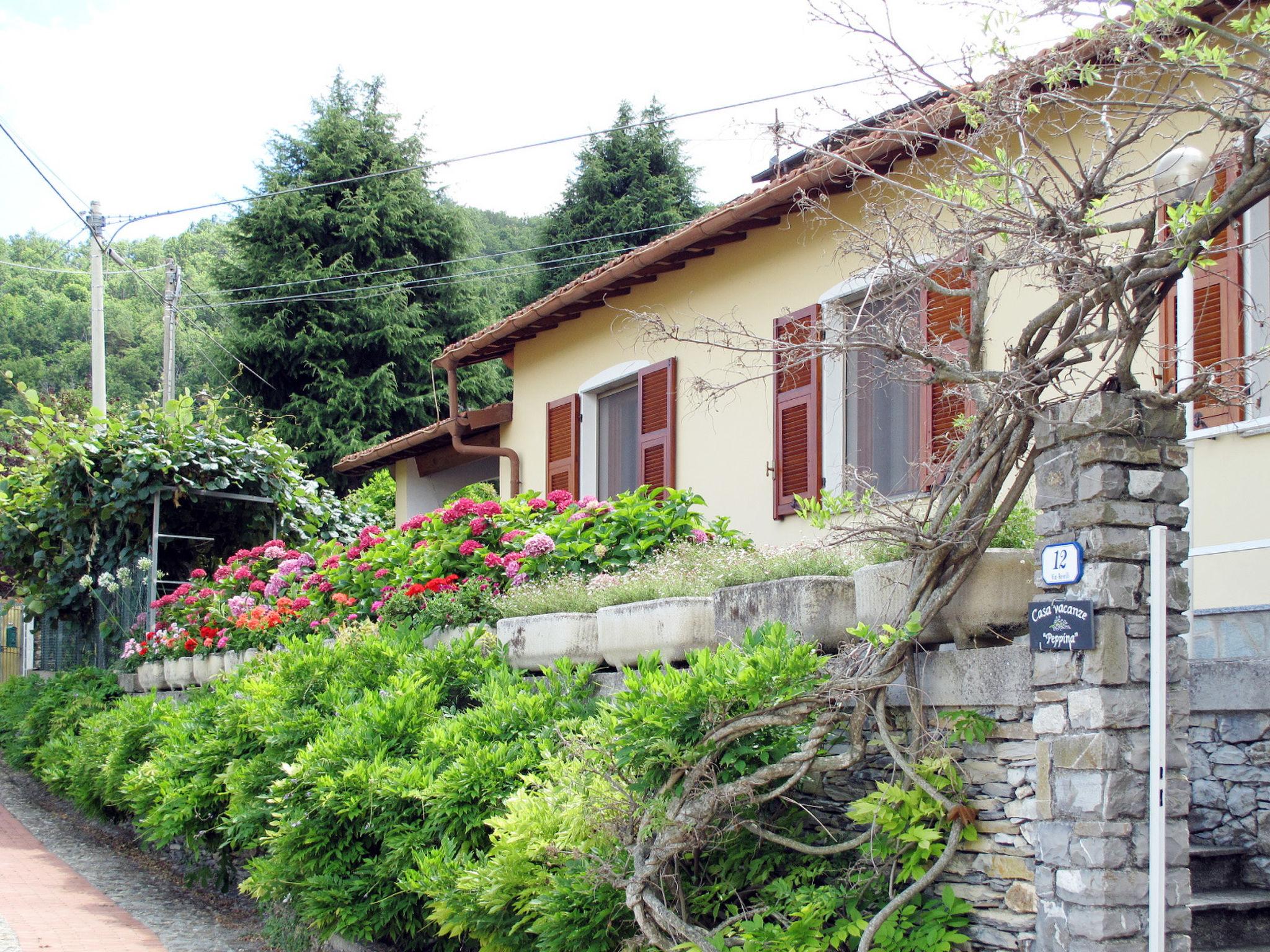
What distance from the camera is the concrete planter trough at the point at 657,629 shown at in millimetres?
5430

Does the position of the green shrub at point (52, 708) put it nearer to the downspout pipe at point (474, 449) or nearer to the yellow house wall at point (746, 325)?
the downspout pipe at point (474, 449)

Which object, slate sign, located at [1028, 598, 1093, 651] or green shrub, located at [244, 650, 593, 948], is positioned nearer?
slate sign, located at [1028, 598, 1093, 651]

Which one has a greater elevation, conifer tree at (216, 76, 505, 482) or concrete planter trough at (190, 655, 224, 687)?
conifer tree at (216, 76, 505, 482)

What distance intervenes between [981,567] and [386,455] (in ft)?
35.7

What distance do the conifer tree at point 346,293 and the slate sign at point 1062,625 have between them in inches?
729

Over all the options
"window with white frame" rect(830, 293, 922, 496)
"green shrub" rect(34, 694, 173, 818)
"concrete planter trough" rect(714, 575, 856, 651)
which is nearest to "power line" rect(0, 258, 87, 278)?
"green shrub" rect(34, 694, 173, 818)

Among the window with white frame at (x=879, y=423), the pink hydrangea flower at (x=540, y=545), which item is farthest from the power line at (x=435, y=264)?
the pink hydrangea flower at (x=540, y=545)

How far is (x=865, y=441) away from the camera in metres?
7.77

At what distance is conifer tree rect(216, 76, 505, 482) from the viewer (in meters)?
22.2

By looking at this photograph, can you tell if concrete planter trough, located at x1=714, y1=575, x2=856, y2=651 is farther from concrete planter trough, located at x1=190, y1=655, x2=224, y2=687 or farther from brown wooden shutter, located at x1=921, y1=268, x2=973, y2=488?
concrete planter trough, located at x1=190, y1=655, x2=224, y2=687

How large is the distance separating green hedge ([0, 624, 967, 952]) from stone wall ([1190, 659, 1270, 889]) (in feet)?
5.59

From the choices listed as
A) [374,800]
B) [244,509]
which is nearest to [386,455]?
[244,509]

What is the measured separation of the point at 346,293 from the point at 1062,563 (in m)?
20.2

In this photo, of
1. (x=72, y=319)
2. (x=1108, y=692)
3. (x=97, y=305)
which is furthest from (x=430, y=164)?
(x=72, y=319)
